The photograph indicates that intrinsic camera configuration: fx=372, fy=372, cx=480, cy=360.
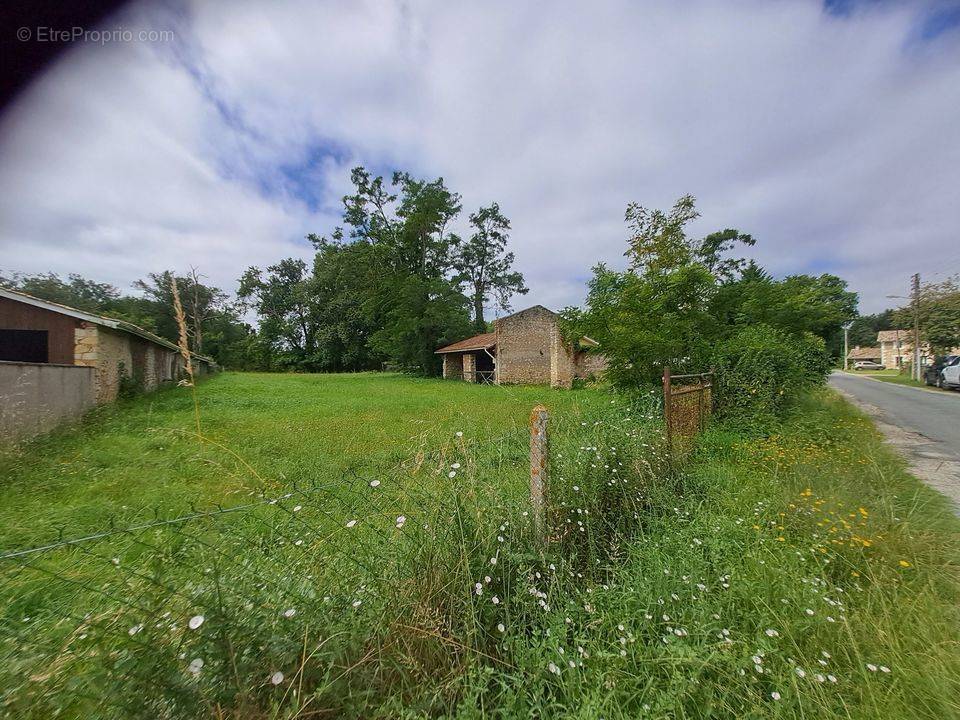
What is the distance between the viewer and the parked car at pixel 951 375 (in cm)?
1617

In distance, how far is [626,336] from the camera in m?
7.56

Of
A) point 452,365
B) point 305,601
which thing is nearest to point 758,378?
point 305,601

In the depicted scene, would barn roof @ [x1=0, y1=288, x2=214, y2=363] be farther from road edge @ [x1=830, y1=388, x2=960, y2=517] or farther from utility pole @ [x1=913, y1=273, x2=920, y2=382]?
utility pole @ [x1=913, y1=273, x2=920, y2=382]

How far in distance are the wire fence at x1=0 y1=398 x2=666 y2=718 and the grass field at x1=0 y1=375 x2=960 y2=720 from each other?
11 millimetres

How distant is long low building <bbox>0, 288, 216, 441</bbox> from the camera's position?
7.69 metres

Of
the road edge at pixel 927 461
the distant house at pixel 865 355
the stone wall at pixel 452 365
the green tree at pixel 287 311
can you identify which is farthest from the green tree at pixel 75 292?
the distant house at pixel 865 355

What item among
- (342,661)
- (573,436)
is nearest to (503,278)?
(573,436)

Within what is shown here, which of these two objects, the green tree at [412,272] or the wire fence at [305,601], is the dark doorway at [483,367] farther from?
the wire fence at [305,601]

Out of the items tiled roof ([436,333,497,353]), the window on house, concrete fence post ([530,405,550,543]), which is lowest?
concrete fence post ([530,405,550,543])

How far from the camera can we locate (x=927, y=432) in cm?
788

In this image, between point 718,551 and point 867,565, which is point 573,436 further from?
point 867,565

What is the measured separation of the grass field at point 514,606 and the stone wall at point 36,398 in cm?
604

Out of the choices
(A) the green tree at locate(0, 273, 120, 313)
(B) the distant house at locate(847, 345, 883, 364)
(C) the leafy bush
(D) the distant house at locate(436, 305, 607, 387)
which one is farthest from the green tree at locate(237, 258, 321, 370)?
(B) the distant house at locate(847, 345, 883, 364)

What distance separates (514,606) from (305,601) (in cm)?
112
